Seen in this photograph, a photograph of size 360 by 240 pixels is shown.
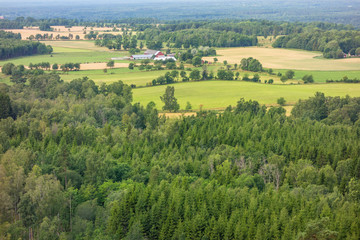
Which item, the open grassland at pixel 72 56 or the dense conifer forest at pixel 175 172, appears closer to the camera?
the dense conifer forest at pixel 175 172

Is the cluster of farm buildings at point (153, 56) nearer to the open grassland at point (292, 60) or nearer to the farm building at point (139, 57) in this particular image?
the farm building at point (139, 57)

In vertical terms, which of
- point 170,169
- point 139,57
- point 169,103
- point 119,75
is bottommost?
point 170,169

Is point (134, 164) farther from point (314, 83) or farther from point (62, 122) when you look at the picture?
point (314, 83)

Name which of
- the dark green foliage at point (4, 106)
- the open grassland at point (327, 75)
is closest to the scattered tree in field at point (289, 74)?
the open grassland at point (327, 75)

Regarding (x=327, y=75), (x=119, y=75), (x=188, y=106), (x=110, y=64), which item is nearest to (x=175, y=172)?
(x=188, y=106)

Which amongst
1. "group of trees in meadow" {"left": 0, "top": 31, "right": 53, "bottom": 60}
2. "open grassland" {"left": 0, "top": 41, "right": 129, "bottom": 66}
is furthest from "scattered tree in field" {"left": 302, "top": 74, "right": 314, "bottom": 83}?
"group of trees in meadow" {"left": 0, "top": 31, "right": 53, "bottom": 60}

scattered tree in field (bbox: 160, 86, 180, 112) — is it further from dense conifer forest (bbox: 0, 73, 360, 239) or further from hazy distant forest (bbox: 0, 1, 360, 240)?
dense conifer forest (bbox: 0, 73, 360, 239)

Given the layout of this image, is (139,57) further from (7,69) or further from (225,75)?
(7,69)
